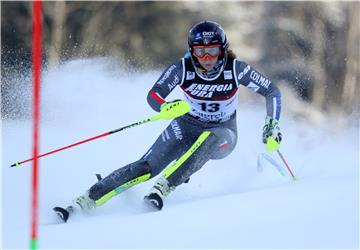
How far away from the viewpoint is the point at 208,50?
364 centimetres

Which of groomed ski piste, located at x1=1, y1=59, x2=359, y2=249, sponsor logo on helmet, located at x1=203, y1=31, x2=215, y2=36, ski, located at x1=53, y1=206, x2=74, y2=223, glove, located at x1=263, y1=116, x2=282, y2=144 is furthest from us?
glove, located at x1=263, y1=116, x2=282, y2=144

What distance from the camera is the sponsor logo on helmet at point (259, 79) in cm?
384

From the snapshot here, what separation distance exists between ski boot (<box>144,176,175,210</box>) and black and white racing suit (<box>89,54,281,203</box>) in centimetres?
17

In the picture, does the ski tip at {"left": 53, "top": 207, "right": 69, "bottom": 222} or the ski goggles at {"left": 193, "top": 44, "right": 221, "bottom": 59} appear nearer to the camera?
the ski tip at {"left": 53, "top": 207, "right": 69, "bottom": 222}

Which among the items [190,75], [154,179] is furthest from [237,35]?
[190,75]

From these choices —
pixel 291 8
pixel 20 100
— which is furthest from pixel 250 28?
pixel 20 100

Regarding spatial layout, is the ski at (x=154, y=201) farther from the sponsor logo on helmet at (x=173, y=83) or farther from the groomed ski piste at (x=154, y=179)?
the sponsor logo on helmet at (x=173, y=83)

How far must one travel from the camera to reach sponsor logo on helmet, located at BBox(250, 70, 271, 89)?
384 cm

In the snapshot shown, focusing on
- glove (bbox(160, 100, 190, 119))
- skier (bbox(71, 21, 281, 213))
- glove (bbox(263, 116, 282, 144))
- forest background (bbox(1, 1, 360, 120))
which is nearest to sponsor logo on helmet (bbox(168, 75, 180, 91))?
skier (bbox(71, 21, 281, 213))

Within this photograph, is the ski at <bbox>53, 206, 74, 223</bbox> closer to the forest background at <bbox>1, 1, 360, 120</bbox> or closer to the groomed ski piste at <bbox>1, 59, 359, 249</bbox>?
the groomed ski piste at <bbox>1, 59, 359, 249</bbox>

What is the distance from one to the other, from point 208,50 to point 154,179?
1.27m

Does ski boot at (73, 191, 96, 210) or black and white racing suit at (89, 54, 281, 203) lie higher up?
black and white racing suit at (89, 54, 281, 203)

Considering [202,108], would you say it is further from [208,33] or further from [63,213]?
[63,213]

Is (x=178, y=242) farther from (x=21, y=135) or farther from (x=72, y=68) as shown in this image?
(x=72, y=68)
